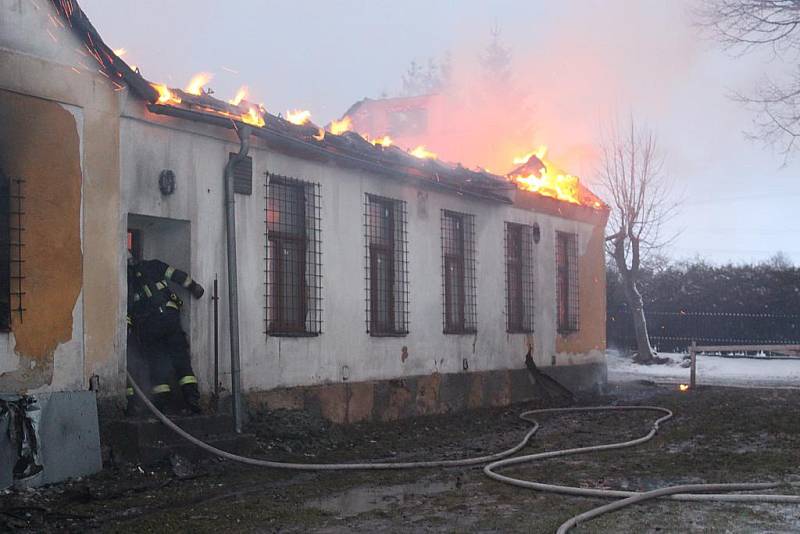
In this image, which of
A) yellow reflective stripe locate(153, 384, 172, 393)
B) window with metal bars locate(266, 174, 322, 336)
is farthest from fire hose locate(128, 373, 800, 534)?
window with metal bars locate(266, 174, 322, 336)

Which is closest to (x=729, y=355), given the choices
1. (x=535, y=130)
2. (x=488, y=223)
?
(x=535, y=130)

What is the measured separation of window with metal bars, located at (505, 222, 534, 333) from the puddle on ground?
8085mm

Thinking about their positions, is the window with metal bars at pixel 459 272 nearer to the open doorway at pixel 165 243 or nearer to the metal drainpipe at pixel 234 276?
the metal drainpipe at pixel 234 276

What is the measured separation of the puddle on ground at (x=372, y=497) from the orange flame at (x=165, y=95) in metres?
4.25

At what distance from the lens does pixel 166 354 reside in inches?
345

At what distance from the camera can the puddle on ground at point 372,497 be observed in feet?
20.4

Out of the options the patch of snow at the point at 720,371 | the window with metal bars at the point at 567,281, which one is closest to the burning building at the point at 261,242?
the window with metal bars at the point at 567,281

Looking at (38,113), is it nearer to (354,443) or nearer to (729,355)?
(354,443)

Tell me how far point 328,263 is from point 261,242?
121cm

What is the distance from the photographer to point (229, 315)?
9.30 m

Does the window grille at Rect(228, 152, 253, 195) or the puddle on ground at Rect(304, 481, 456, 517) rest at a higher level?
the window grille at Rect(228, 152, 253, 195)

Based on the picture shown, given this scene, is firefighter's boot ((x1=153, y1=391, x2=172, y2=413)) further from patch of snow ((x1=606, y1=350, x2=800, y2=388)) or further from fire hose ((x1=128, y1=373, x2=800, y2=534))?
patch of snow ((x1=606, y1=350, x2=800, y2=388))

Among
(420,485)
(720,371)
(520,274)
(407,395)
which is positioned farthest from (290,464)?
(720,371)

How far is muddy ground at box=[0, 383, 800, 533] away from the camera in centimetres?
563
